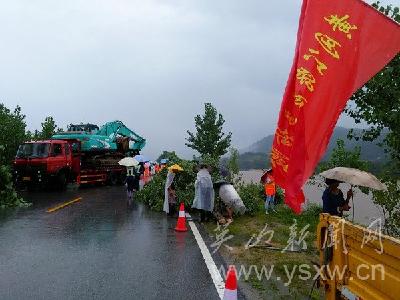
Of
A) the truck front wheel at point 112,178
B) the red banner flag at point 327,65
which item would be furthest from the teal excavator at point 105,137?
the red banner flag at point 327,65

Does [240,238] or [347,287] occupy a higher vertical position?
[347,287]

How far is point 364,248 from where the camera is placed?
4.37 metres

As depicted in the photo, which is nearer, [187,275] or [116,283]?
[116,283]

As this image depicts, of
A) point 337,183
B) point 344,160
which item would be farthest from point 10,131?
point 337,183

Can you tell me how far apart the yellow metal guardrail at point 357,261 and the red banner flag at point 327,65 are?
2.22 feet

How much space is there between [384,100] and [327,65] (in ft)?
43.7

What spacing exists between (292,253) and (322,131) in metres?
5.15

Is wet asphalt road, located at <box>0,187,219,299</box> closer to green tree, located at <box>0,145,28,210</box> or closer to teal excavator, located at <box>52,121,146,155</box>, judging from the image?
green tree, located at <box>0,145,28,210</box>

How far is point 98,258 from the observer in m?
8.93

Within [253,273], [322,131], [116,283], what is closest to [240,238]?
[253,273]

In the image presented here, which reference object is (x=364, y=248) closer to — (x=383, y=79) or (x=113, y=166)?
(x=383, y=79)

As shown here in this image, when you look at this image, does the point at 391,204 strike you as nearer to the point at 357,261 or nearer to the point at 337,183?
the point at 337,183

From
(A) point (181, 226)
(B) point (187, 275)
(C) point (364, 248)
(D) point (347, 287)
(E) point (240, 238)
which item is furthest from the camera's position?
(A) point (181, 226)

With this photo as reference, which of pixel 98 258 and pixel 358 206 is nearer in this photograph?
pixel 98 258
